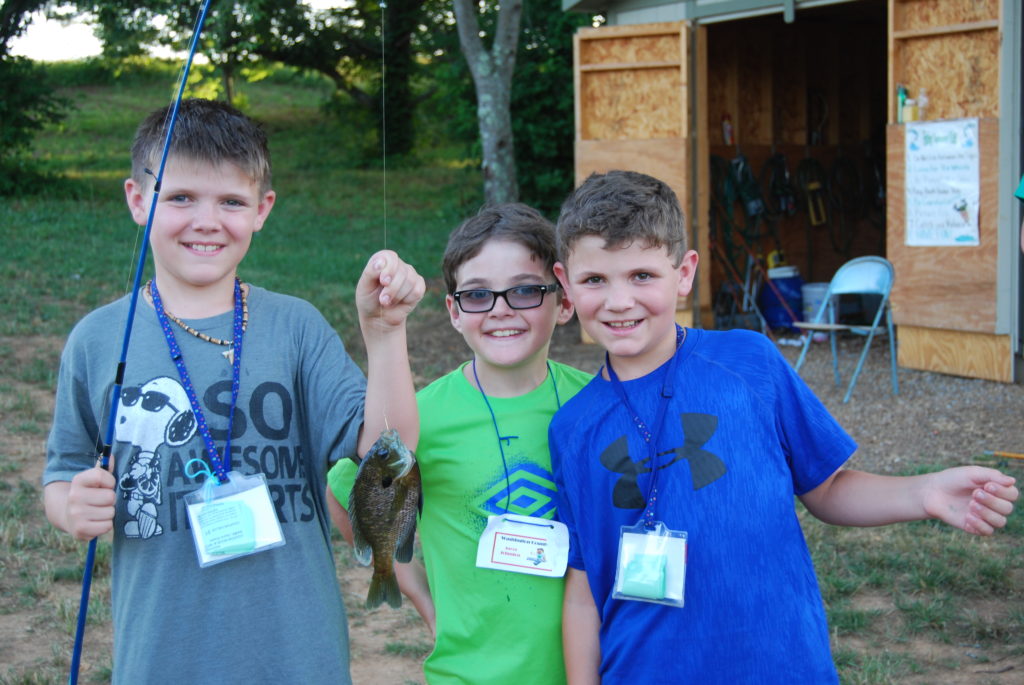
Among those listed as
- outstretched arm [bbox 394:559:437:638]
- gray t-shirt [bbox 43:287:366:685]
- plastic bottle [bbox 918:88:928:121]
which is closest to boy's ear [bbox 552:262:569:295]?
gray t-shirt [bbox 43:287:366:685]

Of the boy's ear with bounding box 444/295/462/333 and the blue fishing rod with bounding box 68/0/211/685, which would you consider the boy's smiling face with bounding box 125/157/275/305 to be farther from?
the boy's ear with bounding box 444/295/462/333

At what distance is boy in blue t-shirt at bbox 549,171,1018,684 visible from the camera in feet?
6.97

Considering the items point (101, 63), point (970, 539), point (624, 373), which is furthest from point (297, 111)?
point (624, 373)

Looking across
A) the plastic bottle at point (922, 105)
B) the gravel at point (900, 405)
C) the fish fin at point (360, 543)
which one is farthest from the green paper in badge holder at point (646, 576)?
the plastic bottle at point (922, 105)

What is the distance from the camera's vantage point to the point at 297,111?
110ft

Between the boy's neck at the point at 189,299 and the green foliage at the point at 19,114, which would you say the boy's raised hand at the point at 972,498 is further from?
the green foliage at the point at 19,114

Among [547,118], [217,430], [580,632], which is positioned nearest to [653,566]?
[580,632]

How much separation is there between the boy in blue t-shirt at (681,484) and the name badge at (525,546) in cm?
4

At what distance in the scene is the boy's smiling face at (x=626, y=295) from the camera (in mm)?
2254

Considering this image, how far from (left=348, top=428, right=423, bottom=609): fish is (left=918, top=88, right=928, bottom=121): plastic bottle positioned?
8094 mm

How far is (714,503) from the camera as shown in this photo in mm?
2152

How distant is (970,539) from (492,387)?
404 cm

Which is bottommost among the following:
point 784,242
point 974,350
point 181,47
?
point 974,350

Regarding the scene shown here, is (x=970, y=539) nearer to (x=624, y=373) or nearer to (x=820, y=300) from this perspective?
(x=624, y=373)
